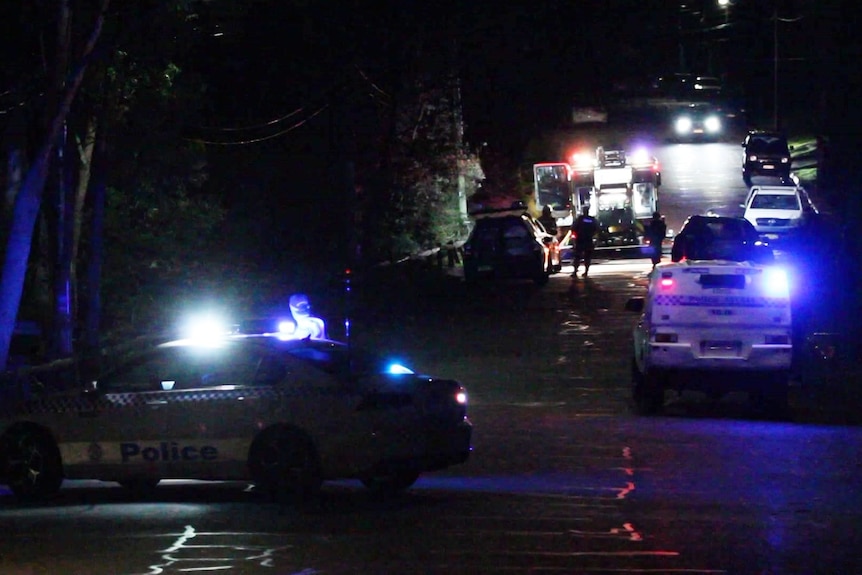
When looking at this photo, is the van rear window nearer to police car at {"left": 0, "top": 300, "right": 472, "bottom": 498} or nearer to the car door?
police car at {"left": 0, "top": 300, "right": 472, "bottom": 498}

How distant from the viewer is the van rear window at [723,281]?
17078 mm

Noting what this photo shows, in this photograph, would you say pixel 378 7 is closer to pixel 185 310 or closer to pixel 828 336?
pixel 185 310

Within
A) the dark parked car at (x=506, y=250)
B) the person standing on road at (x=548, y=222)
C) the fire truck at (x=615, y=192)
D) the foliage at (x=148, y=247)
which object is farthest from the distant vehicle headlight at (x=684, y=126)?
the foliage at (x=148, y=247)

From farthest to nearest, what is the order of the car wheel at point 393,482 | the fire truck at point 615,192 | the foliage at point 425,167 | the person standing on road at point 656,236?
the fire truck at point 615,192, the foliage at point 425,167, the person standing on road at point 656,236, the car wheel at point 393,482

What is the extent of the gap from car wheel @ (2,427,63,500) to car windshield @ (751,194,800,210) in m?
35.6

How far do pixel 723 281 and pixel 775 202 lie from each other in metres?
28.7

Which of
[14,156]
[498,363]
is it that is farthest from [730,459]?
[14,156]

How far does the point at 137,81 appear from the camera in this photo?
25781mm

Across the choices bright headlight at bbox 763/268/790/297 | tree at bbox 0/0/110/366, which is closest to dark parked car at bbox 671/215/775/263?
bright headlight at bbox 763/268/790/297

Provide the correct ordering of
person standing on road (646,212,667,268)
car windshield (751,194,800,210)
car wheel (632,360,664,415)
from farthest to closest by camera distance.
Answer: car windshield (751,194,800,210) < person standing on road (646,212,667,268) < car wheel (632,360,664,415)

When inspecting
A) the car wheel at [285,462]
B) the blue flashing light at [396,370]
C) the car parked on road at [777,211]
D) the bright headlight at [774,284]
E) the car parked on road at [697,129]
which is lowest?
the car wheel at [285,462]

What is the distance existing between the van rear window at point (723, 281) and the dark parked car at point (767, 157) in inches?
1747

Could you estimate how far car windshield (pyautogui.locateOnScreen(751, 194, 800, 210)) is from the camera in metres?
44.5

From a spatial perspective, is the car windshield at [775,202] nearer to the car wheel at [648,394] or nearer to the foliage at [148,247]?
the foliage at [148,247]
